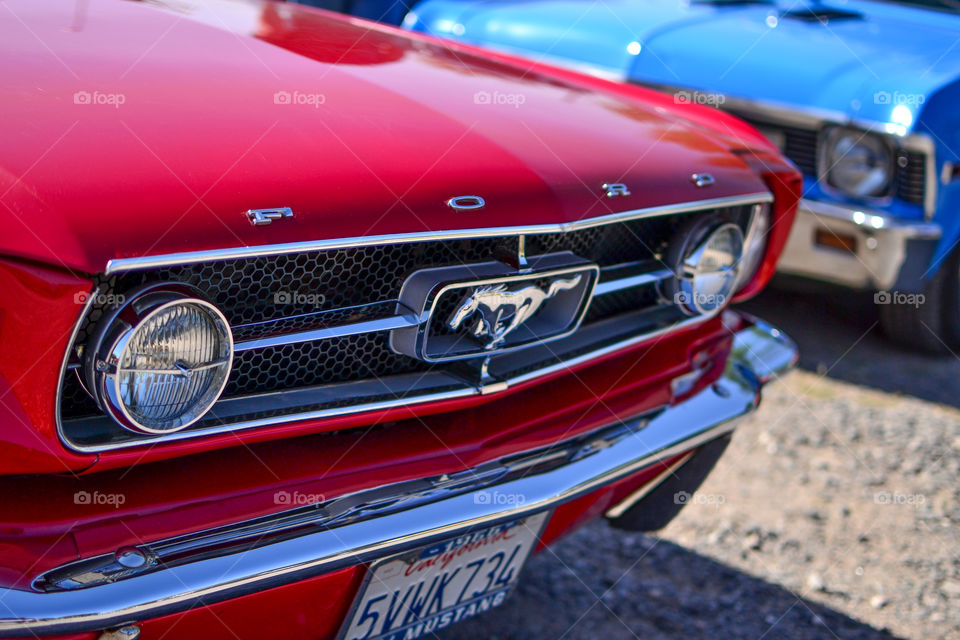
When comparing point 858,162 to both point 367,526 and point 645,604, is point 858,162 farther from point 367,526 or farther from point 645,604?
point 367,526

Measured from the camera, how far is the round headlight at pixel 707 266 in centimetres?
219

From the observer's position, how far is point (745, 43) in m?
4.20

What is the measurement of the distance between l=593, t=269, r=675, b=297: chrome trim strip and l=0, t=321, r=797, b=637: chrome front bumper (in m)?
0.28

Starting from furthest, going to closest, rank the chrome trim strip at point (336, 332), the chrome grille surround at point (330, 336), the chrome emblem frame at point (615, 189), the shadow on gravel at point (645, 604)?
the shadow on gravel at point (645, 604) < the chrome emblem frame at point (615, 189) < the chrome trim strip at point (336, 332) < the chrome grille surround at point (330, 336)

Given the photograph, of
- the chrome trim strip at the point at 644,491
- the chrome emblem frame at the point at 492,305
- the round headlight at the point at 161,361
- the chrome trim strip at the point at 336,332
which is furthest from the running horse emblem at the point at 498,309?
the chrome trim strip at the point at 644,491

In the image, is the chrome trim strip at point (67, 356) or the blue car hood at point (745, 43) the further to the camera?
the blue car hood at point (745, 43)

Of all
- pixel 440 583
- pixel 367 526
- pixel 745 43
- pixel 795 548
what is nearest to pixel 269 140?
pixel 367 526

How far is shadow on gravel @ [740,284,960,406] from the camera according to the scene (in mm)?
4035

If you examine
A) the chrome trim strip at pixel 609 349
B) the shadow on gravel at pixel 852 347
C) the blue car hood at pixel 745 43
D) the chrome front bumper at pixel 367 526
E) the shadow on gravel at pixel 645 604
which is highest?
the blue car hood at pixel 745 43

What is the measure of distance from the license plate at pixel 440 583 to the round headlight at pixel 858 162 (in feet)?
8.46

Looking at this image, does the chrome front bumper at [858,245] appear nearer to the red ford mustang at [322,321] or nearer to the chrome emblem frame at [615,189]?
the red ford mustang at [322,321]

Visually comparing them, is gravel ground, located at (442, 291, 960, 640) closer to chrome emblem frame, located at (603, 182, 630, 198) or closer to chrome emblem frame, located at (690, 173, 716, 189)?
chrome emblem frame, located at (690, 173, 716, 189)

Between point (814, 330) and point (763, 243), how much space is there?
7.10 feet

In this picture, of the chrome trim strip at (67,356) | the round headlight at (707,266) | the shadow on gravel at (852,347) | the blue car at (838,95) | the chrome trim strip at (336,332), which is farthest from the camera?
the shadow on gravel at (852,347)
